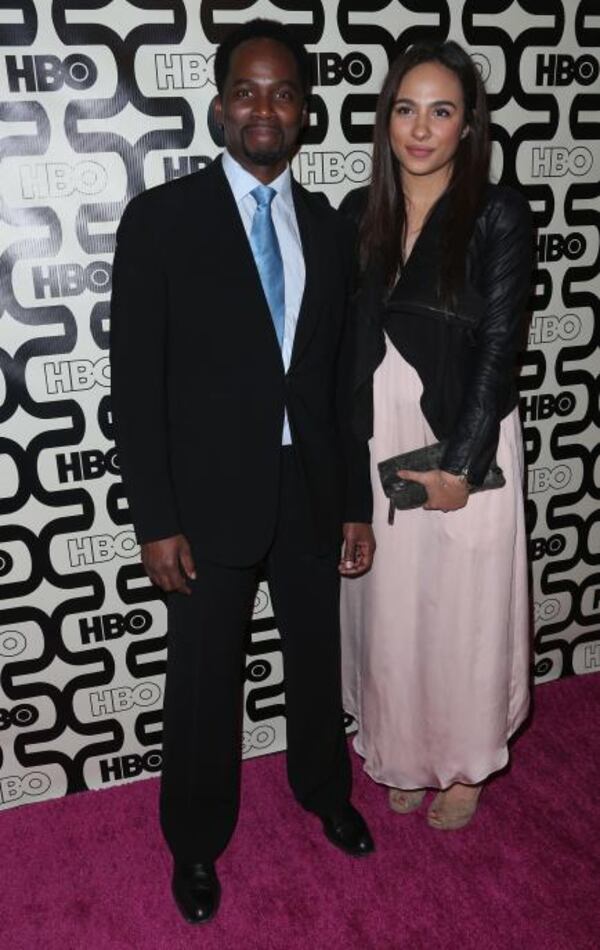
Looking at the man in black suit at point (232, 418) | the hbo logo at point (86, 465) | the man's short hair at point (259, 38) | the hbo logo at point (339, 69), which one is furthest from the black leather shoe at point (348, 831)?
the hbo logo at point (339, 69)

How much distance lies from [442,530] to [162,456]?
2.19ft

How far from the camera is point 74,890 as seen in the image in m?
2.07

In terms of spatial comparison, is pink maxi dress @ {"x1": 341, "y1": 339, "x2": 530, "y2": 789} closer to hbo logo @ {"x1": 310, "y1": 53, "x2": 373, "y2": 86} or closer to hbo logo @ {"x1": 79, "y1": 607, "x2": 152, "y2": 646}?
hbo logo @ {"x1": 79, "y1": 607, "x2": 152, "y2": 646}

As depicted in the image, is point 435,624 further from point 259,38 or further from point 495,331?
point 259,38

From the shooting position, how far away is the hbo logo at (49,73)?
1883 mm

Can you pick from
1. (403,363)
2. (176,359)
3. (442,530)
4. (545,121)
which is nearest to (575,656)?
(442,530)

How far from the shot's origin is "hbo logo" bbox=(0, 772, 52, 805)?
7.83ft

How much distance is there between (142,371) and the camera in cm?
167

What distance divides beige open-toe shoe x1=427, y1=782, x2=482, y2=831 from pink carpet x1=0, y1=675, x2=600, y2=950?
0.03 metres

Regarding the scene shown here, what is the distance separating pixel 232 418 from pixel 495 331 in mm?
582

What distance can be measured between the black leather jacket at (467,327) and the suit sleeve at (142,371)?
47 centimetres

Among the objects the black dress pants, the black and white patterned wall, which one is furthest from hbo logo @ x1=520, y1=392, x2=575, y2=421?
the black dress pants

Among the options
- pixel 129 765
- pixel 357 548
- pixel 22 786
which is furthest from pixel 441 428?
pixel 22 786

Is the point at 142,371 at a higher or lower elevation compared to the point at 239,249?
lower
